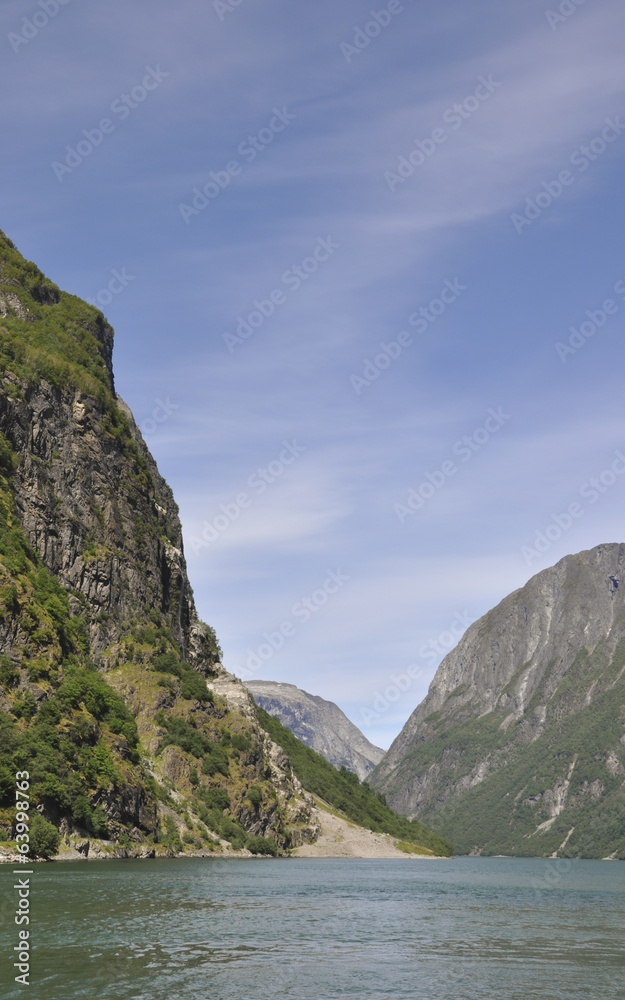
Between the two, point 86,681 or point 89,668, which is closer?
point 86,681

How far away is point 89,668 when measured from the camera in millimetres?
154250

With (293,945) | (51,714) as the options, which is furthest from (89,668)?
(293,945)

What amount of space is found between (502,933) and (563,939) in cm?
500

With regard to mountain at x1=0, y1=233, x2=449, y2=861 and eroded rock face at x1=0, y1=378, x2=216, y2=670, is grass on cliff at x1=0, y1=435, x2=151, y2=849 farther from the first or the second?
eroded rock face at x1=0, y1=378, x2=216, y2=670

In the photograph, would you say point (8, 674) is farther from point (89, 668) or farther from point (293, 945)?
point (293, 945)

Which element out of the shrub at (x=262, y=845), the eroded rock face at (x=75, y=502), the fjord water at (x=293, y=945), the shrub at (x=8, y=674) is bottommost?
the shrub at (x=262, y=845)

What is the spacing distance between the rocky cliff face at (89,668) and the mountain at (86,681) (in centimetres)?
29

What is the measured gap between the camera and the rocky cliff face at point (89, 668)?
11944 cm

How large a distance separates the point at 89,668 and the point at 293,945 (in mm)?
109332

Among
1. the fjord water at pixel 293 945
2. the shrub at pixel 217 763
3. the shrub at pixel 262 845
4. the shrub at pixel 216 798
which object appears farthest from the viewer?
the shrub at pixel 262 845

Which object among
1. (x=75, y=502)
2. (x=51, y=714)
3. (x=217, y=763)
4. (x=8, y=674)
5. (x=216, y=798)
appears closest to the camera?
(x=8, y=674)

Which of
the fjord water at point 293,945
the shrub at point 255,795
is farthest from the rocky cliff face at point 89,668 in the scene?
the fjord water at point 293,945

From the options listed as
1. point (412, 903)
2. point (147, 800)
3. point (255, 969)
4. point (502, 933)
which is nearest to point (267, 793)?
point (147, 800)

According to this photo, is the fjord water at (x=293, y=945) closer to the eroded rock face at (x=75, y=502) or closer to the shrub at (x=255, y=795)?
the eroded rock face at (x=75, y=502)
